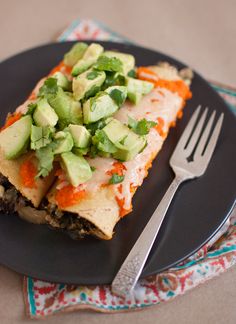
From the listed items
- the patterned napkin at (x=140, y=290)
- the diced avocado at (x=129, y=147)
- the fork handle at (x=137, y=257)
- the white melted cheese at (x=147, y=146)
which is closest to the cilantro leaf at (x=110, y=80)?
the white melted cheese at (x=147, y=146)

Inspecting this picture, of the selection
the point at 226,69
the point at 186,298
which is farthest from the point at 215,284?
the point at 226,69

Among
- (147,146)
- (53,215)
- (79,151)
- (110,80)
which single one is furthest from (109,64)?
(53,215)

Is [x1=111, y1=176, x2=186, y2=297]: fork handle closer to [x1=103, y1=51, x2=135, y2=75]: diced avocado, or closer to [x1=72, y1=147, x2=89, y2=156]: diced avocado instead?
[x1=72, y1=147, x2=89, y2=156]: diced avocado

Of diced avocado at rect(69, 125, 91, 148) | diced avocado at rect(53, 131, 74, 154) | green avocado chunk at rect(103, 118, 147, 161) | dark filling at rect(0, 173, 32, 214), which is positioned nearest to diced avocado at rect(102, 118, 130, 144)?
green avocado chunk at rect(103, 118, 147, 161)

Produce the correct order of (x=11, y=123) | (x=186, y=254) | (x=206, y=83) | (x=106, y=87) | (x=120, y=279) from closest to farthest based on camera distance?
(x=120, y=279)
(x=186, y=254)
(x=11, y=123)
(x=106, y=87)
(x=206, y=83)

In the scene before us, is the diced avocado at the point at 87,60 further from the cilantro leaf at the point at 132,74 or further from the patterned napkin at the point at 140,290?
the patterned napkin at the point at 140,290

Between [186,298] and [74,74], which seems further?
[74,74]

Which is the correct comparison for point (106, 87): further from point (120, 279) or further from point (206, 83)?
point (120, 279)
